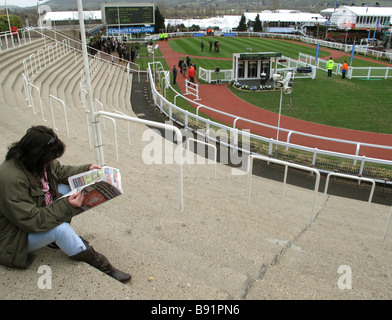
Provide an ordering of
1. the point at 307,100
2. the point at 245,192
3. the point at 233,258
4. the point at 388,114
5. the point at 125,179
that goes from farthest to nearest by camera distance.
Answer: the point at 307,100 < the point at 388,114 < the point at 245,192 < the point at 125,179 < the point at 233,258

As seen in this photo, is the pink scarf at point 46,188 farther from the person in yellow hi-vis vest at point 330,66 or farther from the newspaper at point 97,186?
the person in yellow hi-vis vest at point 330,66

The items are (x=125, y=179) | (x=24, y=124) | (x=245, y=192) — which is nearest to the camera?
(x=125, y=179)

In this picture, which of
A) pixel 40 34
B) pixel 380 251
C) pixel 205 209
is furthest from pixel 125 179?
pixel 40 34

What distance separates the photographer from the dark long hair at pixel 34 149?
2992 millimetres

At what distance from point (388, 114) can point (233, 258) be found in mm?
17149

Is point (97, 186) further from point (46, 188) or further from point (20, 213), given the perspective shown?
point (20, 213)

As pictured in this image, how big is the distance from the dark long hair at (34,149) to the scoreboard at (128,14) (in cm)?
4896

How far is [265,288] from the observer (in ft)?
10.5

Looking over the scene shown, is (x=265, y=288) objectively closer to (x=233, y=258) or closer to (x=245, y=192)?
(x=233, y=258)

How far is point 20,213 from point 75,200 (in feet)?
1.48

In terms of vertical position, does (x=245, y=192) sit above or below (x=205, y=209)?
below

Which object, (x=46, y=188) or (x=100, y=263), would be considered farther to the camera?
(x=46, y=188)

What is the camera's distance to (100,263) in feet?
10.4

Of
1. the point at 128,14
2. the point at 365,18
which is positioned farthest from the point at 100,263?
the point at 365,18
